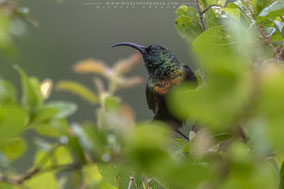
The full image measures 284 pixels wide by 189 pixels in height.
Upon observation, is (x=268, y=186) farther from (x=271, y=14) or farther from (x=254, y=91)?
(x=271, y=14)

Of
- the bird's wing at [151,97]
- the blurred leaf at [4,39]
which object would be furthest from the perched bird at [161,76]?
the blurred leaf at [4,39]

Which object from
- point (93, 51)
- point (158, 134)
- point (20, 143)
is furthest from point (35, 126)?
point (93, 51)

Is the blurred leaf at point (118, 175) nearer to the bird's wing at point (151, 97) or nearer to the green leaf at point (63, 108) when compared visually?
the green leaf at point (63, 108)

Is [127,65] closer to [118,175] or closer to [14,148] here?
[118,175]

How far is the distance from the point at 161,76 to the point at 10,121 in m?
1.48

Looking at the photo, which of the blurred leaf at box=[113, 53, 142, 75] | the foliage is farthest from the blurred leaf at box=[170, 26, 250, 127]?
the blurred leaf at box=[113, 53, 142, 75]

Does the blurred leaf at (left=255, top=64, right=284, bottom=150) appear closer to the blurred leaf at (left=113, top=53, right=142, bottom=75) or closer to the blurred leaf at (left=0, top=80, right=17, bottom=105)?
the blurred leaf at (left=0, top=80, right=17, bottom=105)

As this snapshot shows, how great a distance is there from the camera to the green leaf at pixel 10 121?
0.33m

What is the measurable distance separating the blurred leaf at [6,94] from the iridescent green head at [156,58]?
1432 millimetres

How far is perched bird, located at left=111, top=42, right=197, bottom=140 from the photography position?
1632 millimetres

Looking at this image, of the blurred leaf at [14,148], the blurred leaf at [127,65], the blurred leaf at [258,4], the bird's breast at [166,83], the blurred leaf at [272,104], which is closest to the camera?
the blurred leaf at [272,104]

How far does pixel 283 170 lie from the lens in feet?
2.10

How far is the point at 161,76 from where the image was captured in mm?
1807

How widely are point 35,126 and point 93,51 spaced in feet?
21.2
